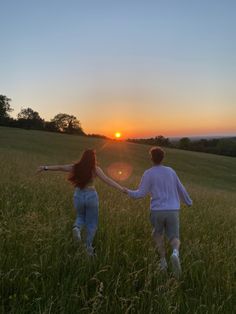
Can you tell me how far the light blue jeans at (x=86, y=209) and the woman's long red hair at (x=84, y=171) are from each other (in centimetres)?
13

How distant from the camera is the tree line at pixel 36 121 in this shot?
105 meters

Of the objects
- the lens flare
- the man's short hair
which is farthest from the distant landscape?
the man's short hair

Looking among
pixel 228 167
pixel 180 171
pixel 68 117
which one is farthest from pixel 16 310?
pixel 68 117

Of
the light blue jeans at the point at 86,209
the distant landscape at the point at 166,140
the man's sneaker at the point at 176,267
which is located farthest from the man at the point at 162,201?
the distant landscape at the point at 166,140

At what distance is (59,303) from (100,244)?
2.12 meters

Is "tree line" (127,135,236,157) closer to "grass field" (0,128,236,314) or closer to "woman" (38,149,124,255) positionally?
"woman" (38,149,124,255)

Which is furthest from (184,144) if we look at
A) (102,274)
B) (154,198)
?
(102,274)

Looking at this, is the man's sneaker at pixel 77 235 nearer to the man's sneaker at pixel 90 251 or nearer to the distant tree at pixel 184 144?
the man's sneaker at pixel 90 251

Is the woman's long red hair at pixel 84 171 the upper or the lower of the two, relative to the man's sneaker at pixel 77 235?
upper

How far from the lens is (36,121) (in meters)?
113

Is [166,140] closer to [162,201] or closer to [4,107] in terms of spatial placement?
[4,107]

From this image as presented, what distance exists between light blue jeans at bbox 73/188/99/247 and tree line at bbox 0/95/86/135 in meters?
98.7

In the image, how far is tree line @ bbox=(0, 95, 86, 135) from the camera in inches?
4143

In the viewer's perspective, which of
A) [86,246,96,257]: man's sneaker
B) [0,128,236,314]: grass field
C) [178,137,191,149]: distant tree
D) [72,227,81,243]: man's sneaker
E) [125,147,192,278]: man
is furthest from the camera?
[178,137,191,149]: distant tree
